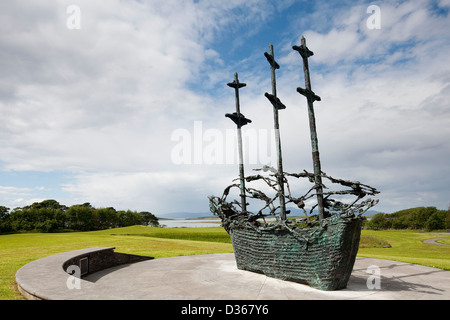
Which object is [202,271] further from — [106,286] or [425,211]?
[425,211]

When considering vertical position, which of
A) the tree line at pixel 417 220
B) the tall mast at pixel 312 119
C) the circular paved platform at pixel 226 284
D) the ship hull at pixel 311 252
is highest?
the tall mast at pixel 312 119

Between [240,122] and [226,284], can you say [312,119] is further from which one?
[226,284]

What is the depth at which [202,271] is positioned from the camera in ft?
35.9

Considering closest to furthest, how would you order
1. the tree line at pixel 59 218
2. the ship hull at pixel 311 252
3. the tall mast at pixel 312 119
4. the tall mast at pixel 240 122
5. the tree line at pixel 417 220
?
1. the ship hull at pixel 311 252
2. the tall mast at pixel 312 119
3. the tall mast at pixel 240 122
4. the tree line at pixel 59 218
5. the tree line at pixel 417 220

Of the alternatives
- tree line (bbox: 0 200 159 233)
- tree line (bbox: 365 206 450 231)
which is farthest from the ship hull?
tree line (bbox: 365 206 450 231)

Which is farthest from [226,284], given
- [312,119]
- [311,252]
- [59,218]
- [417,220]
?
Result: [417,220]

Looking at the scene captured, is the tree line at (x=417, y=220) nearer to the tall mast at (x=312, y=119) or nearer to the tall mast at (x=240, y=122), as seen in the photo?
the tall mast at (x=240, y=122)

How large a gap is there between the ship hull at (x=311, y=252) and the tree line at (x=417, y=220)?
2379 inches

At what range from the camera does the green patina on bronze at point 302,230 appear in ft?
26.8

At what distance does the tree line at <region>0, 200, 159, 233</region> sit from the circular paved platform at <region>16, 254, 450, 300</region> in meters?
44.5

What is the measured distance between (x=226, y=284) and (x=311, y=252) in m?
2.94

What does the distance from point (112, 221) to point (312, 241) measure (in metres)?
65.1

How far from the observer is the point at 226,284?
356 inches

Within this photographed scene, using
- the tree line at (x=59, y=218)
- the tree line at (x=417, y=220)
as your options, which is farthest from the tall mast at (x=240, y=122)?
the tree line at (x=417, y=220)
